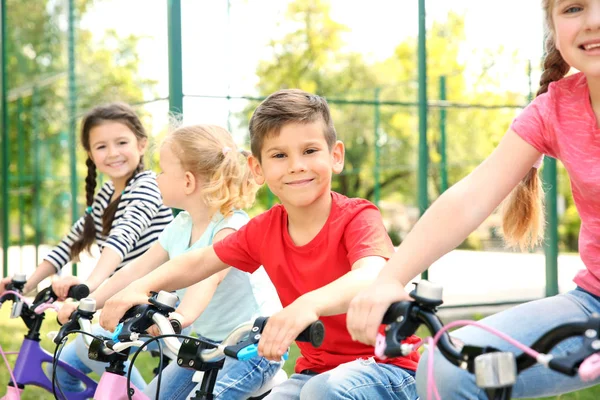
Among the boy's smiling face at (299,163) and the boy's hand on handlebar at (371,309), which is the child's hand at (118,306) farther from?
the boy's hand on handlebar at (371,309)

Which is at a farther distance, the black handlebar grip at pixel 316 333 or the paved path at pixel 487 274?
the paved path at pixel 487 274

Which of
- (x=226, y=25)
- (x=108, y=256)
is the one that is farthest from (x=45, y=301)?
(x=226, y=25)

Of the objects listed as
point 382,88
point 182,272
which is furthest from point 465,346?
point 382,88

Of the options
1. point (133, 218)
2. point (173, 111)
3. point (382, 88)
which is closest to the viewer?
point (133, 218)

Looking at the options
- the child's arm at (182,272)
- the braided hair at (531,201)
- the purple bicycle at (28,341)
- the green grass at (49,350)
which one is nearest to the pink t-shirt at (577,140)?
the braided hair at (531,201)

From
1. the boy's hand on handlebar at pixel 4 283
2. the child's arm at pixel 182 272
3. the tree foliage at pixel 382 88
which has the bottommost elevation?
the boy's hand on handlebar at pixel 4 283

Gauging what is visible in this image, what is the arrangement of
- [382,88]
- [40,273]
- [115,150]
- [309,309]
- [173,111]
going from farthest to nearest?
[382,88] → [173,111] → [115,150] → [40,273] → [309,309]

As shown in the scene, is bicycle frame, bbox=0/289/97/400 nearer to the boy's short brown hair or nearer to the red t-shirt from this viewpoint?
the red t-shirt

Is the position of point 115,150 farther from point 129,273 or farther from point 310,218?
point 310,218

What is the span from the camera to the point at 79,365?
11.8 feet

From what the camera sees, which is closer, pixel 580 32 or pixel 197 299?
pixel 580 32

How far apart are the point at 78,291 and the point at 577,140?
1660 mm

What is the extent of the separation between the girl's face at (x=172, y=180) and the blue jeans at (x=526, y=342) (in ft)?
5.35

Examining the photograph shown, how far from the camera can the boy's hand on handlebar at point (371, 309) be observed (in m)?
1.70
